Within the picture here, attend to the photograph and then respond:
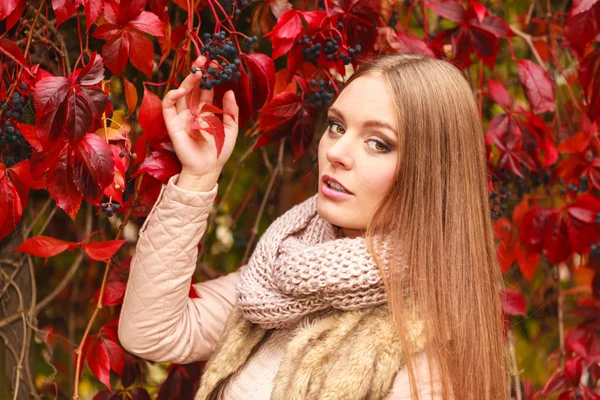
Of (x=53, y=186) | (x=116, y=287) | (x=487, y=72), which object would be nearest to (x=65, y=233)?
(x=116, y=287)

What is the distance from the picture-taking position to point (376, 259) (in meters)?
1.37

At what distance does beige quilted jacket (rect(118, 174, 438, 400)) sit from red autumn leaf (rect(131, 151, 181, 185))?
2cm

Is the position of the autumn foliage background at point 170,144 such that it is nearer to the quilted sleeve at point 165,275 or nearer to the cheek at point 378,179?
the quilted sleeve at point 165,275

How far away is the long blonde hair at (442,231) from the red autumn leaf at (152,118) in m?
0.43

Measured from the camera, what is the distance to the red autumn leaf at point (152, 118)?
1370mm

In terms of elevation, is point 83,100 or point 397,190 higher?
A: point 83,100

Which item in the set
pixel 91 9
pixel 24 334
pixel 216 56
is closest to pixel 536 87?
pixel 216 56

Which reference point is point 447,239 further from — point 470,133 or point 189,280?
point 189,280

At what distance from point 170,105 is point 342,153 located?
340 millimetres

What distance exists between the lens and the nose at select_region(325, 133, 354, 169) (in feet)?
4.57

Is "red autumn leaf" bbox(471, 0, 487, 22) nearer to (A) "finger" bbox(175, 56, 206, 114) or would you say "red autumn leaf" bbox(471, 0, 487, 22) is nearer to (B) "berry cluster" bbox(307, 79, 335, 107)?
(B) "berry cluster" bbox(307, 79, 335, 107)

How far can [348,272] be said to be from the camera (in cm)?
136

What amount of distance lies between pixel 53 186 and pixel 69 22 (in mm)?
548

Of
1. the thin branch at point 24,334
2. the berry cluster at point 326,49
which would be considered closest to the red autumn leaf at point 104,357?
the thin branch at point 24,334
